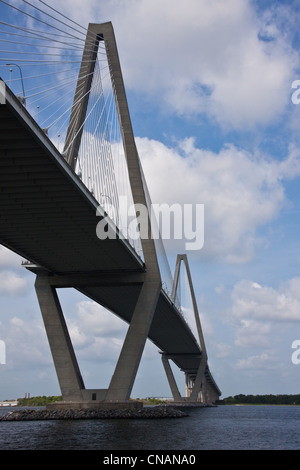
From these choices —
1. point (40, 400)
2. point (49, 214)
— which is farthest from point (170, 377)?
point (49, 214)

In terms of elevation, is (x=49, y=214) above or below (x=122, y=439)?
above

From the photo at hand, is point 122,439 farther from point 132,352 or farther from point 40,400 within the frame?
point 40,400

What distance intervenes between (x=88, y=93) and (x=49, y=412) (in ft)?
63.5

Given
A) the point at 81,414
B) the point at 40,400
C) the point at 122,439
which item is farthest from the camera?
the point at 40,400

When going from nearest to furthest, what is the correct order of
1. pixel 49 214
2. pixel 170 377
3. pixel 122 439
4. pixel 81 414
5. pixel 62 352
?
pixel 122 439
pixel 49 214
pixel 81 414
pixel 62 352
pixel 170 377

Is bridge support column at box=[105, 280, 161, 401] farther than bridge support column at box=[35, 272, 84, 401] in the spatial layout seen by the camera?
No

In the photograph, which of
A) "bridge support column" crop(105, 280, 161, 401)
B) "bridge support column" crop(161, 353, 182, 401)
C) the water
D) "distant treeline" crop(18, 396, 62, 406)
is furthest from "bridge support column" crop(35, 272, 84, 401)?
"distant treeline" crop(18, 396, 62, 406)

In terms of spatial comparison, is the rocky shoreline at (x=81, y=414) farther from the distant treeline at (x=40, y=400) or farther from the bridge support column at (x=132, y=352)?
the distant treeline at (x=40, y=400)

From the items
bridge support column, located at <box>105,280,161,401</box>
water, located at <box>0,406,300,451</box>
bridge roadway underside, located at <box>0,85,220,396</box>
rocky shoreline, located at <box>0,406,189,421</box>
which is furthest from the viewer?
bridge support column, located at <box>105,280,161,401</box>

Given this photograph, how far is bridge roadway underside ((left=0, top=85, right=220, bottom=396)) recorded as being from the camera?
21328 mm

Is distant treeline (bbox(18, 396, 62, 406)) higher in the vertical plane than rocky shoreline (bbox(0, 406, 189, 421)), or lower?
higher

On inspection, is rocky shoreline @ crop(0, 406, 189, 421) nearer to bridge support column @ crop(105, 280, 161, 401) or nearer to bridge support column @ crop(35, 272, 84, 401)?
bridge support column @ crop(105, 280, 161, 401)

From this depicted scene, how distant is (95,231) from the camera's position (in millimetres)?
31844

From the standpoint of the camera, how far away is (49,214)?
29109mm
